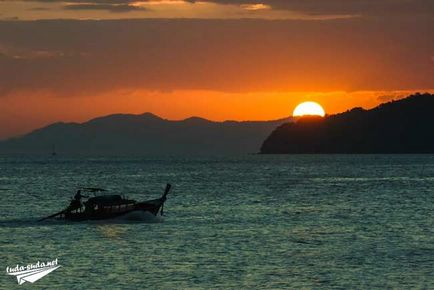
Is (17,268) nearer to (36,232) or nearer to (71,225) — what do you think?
(36,232)

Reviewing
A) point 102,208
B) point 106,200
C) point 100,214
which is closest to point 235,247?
point 100,214

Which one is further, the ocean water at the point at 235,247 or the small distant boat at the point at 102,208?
the small distant boat at the point at 102,208

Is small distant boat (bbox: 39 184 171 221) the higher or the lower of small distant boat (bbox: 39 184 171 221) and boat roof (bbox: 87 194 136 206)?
the lower

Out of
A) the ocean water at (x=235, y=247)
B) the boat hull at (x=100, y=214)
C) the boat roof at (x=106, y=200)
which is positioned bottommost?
the ocean water at (x=235, y=247)

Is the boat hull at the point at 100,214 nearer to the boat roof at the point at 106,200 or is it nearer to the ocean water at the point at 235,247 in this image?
the boat roof at the point at 106,200

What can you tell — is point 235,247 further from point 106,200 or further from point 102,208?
point 106,200

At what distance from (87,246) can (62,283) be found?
53.8 feet

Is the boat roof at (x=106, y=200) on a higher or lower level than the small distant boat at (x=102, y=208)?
higher

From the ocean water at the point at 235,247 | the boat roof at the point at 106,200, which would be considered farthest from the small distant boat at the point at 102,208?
the ocean water at the point at 235,247

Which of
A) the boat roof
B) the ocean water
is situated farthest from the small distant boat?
the ocean water

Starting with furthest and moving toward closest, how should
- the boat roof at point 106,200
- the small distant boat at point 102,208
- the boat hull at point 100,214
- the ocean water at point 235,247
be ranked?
the boat roof at point 106,200 < the small distant boat at point 102,208 < the boat hull at point 100,214 < the ocean water at point 235,247

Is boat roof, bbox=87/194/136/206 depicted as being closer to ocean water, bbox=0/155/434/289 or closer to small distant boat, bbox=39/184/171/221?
small distant boat, bbox=39/184/171/221

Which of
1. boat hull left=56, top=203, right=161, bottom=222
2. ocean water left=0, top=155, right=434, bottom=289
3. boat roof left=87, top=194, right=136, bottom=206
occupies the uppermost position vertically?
boat roof left=87, top=194, right=136, bottom=206

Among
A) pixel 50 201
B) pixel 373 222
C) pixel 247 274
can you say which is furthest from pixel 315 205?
pixel 247 274
